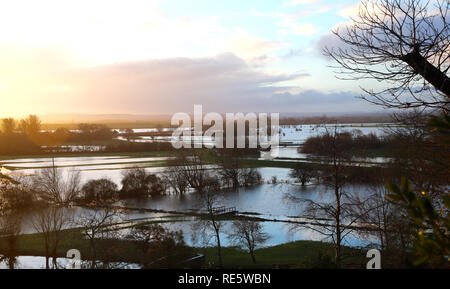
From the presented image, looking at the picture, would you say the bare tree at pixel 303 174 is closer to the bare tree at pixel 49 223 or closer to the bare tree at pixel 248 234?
the bare tree at pixel 248 234

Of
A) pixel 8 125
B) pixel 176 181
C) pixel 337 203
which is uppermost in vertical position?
pixel 8 125

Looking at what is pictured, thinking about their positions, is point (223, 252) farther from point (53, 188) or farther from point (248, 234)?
point (53, 188)

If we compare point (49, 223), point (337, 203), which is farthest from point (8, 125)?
point (337, 203)

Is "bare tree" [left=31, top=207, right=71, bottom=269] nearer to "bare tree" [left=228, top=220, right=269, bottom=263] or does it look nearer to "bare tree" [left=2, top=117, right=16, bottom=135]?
"bare tree" [left=2, top=117, right=16, bottom=135]

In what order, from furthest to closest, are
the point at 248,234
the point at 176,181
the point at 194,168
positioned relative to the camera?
1. the point at 194,168
2. the point at 176,181
3. the point at 248,234

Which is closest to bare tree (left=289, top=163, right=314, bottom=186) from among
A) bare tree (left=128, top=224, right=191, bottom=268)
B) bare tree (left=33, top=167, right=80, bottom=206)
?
bare tree (left=33, top=167, right=80, bottom=206)

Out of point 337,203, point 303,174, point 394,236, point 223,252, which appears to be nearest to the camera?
point 337,203
